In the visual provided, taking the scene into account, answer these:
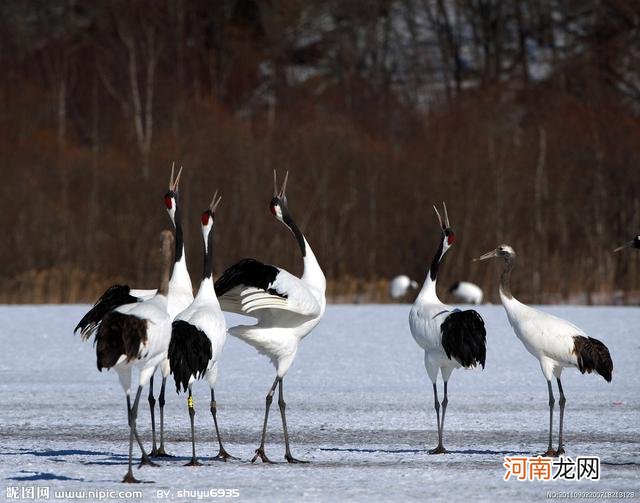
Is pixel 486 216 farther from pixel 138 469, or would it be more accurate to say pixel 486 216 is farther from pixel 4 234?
pixel 138 469

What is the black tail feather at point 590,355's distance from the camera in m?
8.52

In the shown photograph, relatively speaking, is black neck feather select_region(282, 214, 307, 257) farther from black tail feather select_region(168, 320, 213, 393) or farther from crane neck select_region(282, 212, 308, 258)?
black tail feather select_region(168, 320, 213, 393)

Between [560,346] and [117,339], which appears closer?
[117,339]

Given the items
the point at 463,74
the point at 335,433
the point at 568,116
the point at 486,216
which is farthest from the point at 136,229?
the point at 463,74

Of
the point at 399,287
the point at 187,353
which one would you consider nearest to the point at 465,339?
the point at 187,353

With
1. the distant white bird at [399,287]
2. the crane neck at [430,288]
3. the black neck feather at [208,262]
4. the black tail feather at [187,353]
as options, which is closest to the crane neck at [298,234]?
the black neck feather at [208,262]

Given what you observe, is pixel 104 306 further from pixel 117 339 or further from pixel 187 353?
pixel 117 339

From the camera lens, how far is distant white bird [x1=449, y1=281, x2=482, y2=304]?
21.2 metres

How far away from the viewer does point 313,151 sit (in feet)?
85.7

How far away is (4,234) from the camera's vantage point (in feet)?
80.4

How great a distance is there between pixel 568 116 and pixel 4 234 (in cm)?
1188

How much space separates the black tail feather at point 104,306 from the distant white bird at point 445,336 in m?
1.97

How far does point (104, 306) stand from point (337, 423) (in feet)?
7.26

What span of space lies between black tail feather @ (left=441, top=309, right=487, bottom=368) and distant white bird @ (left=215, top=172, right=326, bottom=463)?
2.96 feet
